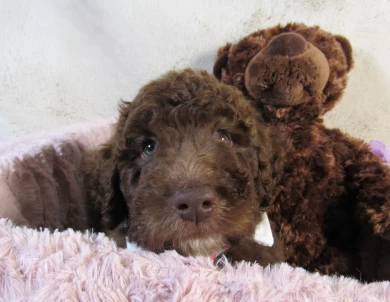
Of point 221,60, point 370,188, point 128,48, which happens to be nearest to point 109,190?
point 221,60

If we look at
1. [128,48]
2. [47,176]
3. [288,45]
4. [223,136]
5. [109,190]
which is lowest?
[47,176]

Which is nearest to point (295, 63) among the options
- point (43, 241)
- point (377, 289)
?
point (377, 289)

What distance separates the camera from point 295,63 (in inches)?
74.9

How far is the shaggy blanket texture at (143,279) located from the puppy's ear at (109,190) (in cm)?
54

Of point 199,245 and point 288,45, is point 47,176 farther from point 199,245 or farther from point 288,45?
point 288,45

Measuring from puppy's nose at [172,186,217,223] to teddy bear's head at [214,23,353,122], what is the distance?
1.01 metres

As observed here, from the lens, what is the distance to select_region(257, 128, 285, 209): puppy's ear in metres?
1.72

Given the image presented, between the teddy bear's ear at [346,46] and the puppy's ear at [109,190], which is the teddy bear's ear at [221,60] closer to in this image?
the teddy bear's ear at [346,46]

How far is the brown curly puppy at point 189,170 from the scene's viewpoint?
125 cm

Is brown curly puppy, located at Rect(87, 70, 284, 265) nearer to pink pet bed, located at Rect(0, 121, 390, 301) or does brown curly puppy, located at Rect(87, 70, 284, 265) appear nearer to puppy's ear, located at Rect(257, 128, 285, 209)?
puppy's ear, located at Rect(257, 128, 285, 209)

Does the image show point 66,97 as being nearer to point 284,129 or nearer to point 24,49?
point 24,49

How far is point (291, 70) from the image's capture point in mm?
1912

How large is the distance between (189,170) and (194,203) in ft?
0.56

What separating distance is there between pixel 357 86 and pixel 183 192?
204 cm
